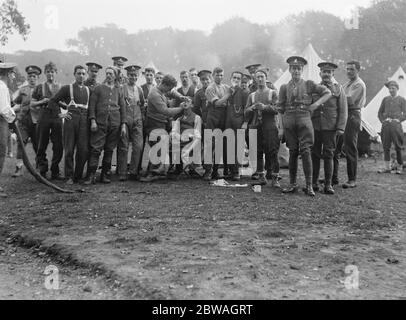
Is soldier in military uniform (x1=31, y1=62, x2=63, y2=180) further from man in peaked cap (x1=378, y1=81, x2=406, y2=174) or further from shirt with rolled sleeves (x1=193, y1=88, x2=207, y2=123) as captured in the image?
man in peaked cap (x1=378, y1=81, x2=406, y2=174)

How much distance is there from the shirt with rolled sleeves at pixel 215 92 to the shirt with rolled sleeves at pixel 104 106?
166cm

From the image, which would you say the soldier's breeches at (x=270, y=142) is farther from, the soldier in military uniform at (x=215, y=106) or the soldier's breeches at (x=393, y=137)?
the soldier's breeches at (x=393, y=137)

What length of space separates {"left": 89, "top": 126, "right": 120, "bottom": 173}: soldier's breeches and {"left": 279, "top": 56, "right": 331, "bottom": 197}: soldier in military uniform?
3027 millimetres

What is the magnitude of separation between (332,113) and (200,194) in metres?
2.43

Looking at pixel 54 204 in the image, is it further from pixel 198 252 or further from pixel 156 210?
pixel 198 252

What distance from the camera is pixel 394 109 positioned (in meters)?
11.2

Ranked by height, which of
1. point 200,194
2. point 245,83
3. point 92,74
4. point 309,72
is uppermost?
point 309,72

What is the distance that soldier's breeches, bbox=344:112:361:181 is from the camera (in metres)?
8.45

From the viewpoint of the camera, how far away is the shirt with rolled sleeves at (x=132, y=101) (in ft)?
28.5

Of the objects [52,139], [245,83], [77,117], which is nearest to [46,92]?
[52,139]

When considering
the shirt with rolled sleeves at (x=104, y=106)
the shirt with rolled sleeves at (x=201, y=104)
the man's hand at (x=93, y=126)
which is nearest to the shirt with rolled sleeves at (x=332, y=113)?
the shirt with rolled sleeves at (x=201, y=104)

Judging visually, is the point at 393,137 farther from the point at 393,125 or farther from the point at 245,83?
the point at 245,83

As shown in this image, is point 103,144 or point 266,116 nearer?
point 266,116

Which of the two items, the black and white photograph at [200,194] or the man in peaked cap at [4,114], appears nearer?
the black and white photograph at [200,194]
